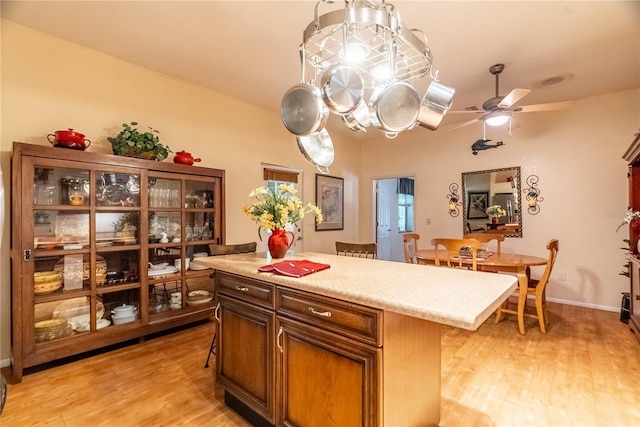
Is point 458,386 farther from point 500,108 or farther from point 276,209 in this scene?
point 500,108

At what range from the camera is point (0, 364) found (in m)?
2.20

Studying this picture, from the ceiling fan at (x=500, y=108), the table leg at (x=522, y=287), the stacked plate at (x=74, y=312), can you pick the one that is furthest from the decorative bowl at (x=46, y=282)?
the table leg at (x=522, y=287)

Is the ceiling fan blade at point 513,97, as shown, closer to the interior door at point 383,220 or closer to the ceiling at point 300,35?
the ceiling at point 300,35

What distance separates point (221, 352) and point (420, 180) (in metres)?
4.08

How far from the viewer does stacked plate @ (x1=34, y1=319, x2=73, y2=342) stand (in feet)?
7.06

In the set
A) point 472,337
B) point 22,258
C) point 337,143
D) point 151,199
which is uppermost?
point 337,143

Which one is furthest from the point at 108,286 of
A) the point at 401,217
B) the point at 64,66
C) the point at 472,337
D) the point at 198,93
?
the point at 401,217

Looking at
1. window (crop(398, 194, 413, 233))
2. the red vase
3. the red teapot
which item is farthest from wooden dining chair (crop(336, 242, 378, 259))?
window (crop(398, 194, 413, 233))

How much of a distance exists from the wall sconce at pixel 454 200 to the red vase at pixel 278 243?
3462mm

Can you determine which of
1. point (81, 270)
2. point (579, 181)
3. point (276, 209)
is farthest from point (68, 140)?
point (579, 181)

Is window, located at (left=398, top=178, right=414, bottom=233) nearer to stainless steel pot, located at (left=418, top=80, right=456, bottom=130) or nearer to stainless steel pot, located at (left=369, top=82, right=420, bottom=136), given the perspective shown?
stainless steel pot, located at (left=418, top=80, right=456, bottom=130)

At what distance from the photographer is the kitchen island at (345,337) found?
111 cm

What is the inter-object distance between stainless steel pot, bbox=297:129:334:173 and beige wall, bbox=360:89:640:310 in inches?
125

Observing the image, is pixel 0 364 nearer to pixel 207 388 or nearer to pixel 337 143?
pixel 207 388
